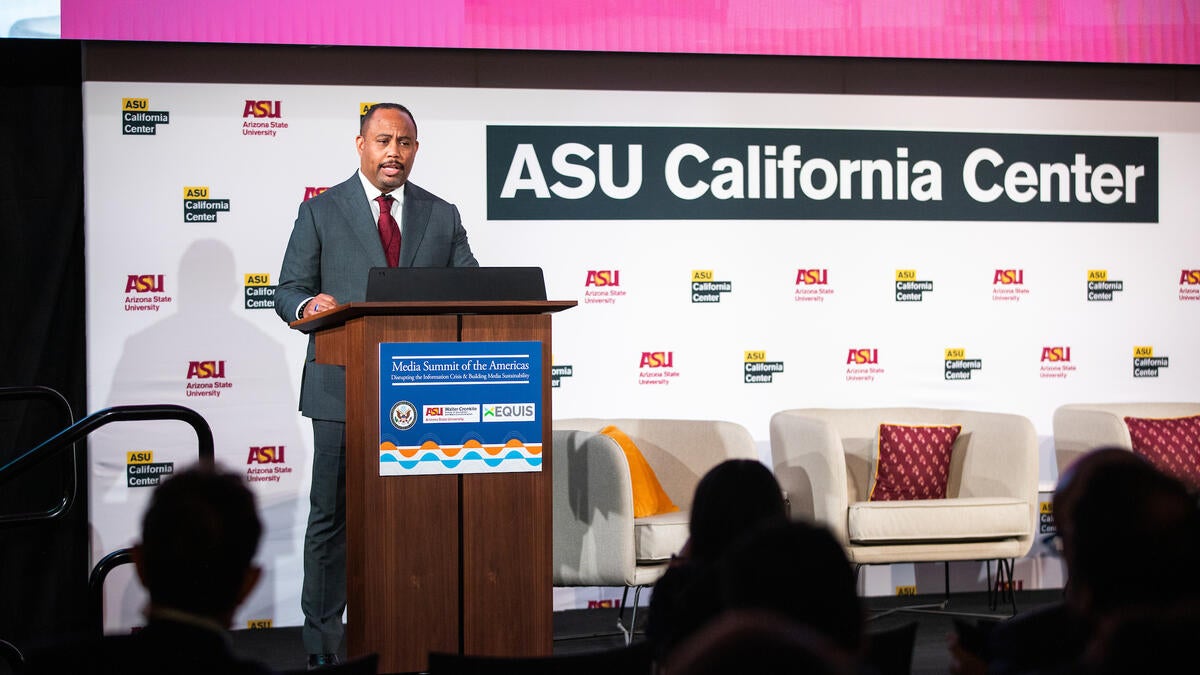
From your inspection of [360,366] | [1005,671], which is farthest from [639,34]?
[1005,671]

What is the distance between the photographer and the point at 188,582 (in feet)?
5.62

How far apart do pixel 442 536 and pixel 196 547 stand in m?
1.39

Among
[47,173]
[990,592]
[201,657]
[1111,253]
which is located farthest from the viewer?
[1111,253]

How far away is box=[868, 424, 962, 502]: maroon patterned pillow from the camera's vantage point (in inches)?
212

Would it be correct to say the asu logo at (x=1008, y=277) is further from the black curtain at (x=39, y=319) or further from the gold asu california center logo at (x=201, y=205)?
the black curtain at (x=39, y=319)

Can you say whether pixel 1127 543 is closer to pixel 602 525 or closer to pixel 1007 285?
pixel 602 525

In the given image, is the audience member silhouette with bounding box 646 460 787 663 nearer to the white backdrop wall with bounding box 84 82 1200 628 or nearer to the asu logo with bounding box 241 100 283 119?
the white backdrop wall with bounding box 84 82 1200 628

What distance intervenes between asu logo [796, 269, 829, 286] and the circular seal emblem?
128 inches

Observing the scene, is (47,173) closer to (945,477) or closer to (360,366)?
(360,366)

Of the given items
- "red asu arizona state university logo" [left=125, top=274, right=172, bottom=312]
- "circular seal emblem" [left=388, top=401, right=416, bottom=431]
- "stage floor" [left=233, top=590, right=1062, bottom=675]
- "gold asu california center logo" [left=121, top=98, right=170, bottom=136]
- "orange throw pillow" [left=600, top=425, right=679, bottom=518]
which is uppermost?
"gold asu california center logo" [left=121, top=98, right=170, bottom=136]

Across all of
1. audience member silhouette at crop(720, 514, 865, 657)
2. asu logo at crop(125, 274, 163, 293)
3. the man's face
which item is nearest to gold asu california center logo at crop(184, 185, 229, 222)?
asu logo at crop(125, 274, 163, 293)

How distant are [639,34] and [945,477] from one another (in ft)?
8.78

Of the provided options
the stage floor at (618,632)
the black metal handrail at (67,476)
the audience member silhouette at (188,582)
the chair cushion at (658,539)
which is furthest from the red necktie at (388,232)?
the audience member silhouette at (188,582)

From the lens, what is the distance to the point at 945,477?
5.48 metres
